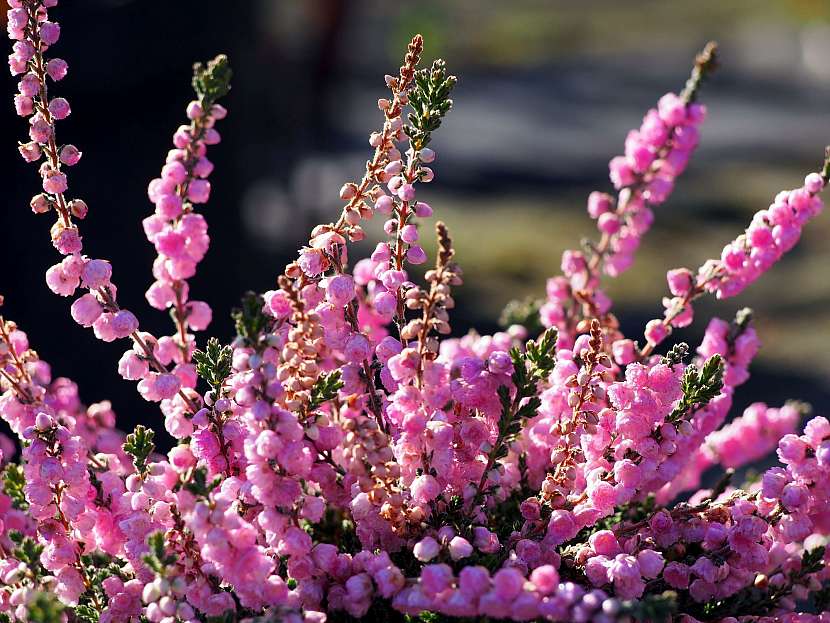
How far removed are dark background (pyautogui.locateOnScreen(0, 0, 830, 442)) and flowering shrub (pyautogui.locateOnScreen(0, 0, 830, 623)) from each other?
2.26m

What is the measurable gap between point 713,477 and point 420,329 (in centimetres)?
215

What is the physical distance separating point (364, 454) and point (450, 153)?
606 cm

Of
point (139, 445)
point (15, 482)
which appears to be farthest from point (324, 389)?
point (15, 482)

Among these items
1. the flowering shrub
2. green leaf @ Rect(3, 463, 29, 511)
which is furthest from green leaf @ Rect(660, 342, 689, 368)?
green leaf @ Rect(3, 463, 29, 511)

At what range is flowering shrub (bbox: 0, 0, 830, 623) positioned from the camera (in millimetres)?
743

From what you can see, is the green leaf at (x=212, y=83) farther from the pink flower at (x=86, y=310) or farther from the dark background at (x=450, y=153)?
the dark background at (x=450, y=153)

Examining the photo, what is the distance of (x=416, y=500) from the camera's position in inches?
32.0

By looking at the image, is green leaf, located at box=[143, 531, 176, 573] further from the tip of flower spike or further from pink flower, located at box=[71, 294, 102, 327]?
the tip of flower spike

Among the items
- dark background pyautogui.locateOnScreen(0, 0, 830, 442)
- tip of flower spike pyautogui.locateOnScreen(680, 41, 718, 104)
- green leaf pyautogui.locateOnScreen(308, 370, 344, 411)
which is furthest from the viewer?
dark background pyautogui.locateOnScreen(0, 0, 830, 442)

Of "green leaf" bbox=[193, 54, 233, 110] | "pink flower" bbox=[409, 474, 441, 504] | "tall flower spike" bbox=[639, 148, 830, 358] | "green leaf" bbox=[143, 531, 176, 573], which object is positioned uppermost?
"green leaf" bbox=[193, 54, 233, 110]

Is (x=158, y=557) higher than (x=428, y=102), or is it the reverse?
(x=428, y=102)

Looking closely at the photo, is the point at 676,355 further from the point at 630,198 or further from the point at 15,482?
the point at 15,482

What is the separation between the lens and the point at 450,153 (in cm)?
670

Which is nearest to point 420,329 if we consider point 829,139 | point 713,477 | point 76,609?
point 76,609
